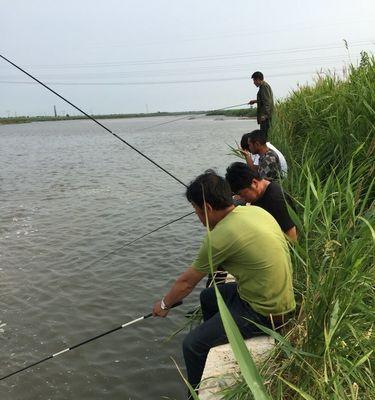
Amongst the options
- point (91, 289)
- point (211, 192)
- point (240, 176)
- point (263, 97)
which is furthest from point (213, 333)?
point (263, 97)

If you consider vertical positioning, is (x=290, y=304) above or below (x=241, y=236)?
below

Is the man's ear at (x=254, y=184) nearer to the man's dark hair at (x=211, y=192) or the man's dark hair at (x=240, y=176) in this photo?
the man's dark hair at (x=240, y=176)

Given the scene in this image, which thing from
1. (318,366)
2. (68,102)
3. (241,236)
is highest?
(68,102)

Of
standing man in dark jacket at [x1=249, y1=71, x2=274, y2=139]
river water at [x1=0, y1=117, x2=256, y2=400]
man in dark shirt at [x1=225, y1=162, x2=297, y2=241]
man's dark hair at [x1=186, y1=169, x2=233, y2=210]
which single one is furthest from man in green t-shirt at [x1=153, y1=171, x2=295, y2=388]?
standing man in dark jacket at [x1=249, y1=71, x2=274, y2=139]

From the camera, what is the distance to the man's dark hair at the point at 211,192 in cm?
285

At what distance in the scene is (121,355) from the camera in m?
4.50

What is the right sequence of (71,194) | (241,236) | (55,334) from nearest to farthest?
(241,236) → (55,334) → (71,194)

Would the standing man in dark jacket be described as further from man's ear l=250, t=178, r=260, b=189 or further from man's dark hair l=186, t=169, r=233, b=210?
man's dark hair l=186, t=169, r=233, b=210

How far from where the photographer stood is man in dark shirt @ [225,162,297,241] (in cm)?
394

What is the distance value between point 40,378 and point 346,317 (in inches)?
126

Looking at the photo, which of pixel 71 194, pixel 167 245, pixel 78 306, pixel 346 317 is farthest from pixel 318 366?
pixel 71 194

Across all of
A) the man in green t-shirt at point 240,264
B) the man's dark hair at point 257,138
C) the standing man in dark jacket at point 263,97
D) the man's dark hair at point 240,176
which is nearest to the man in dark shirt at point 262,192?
the man's dark hair at point 240,176

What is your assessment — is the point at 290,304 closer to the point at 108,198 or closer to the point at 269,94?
the point at 269,94

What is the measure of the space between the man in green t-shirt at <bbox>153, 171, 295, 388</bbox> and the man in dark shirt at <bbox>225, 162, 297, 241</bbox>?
1011 mm
